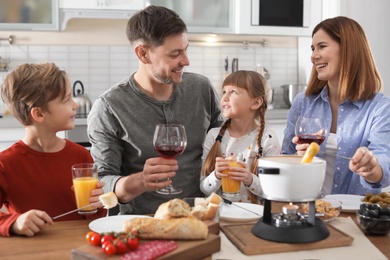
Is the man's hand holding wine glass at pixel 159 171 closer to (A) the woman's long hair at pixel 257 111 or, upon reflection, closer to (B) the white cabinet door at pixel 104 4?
(A) the woman's long hair at pixel 257 111

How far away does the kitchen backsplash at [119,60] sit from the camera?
457cm

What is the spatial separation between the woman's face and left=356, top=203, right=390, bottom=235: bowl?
3.15 ft

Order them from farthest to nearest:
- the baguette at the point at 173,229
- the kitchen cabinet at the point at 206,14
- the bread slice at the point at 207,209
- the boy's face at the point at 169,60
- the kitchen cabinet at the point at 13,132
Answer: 1. the kitchen cabinet at the point at 206,14
2. the kitchen cabinet at the point at 13,132
3. the boy's face at the point at 169,60
4. the bread slice at the point at 207,209
5. the baguette at the point at 173,229

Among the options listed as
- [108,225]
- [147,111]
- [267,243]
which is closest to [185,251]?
[267,243]

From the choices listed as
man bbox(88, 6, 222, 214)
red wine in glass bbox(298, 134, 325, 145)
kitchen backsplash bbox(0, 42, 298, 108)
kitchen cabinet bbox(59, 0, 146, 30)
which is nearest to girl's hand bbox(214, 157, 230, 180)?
red wine in glass bbox(298, 134, 325, 145)

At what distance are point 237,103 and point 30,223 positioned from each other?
3.83ft

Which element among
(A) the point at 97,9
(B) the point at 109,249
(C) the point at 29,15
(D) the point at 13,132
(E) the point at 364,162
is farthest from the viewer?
(A) the point at 97,9

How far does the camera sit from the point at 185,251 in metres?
1.38

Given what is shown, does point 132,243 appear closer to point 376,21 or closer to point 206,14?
point 206,14

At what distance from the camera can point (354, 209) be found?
1865 mm

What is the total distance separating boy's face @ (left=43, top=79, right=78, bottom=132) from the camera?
2.04m

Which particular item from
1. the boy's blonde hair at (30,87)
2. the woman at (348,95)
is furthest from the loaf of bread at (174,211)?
the woman at (348,95)

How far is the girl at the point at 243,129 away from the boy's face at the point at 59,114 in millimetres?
646

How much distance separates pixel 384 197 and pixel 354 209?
110 millimetres
